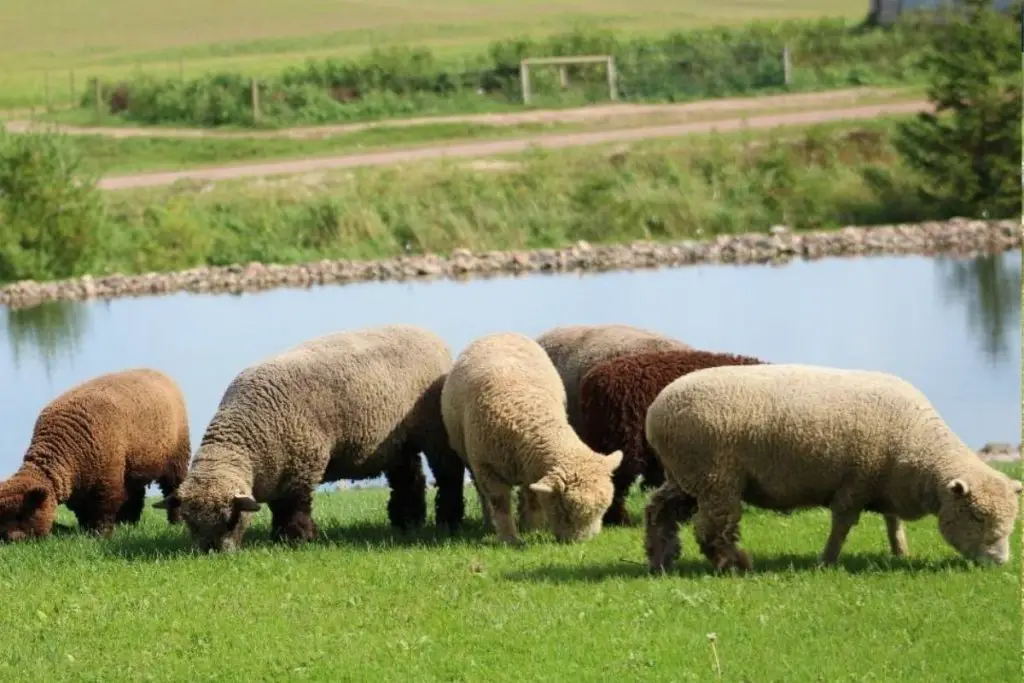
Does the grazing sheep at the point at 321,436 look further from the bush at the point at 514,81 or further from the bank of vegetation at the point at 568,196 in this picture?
the bush at the point at 514,81

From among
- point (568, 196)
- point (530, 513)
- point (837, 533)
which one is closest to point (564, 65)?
point (568, 196)

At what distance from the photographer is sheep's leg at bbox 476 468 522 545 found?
12.7 meters

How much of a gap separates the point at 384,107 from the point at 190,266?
51.6 feet

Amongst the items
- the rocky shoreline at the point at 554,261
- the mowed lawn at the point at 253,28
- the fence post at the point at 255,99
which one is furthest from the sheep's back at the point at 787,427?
the mowed lawn at the point at 253,28

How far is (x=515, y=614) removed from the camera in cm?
1034

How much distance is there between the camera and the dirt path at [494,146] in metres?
44.7

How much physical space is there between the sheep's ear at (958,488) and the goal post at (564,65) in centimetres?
4265

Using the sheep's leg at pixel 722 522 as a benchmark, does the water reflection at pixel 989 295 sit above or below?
below

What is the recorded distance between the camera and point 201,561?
1248 centimetres

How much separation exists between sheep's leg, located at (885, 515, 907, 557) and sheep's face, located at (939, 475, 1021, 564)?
0.62m

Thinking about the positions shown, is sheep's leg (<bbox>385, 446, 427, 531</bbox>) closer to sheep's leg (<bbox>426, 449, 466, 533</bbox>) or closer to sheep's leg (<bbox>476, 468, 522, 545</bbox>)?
sheep's leg (<bbox>426, 449, 466, 533</bbox>)

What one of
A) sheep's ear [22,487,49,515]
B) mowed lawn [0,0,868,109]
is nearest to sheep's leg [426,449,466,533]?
sheep's ear [22,487,49,515]

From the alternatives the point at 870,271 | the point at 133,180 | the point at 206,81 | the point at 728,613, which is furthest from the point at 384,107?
the point at 728,613

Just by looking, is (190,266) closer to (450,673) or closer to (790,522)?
(790,522)
